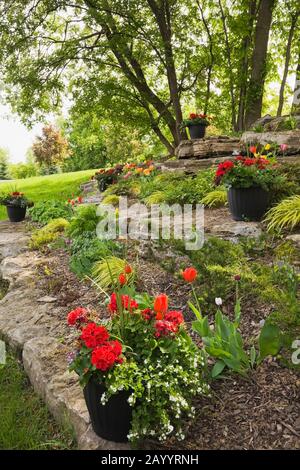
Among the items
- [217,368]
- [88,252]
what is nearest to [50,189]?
[88,252]

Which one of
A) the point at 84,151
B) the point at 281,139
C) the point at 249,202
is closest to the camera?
the point at 249,202

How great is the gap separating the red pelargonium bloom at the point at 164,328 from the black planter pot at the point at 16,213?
6.87 m

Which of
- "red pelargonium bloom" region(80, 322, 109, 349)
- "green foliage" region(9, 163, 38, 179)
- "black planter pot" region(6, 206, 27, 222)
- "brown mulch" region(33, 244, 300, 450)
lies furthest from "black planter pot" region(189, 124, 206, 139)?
"green foliage" region(9, 163, 38, 179)

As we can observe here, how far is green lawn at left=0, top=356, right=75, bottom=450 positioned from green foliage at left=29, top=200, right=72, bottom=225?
491cm

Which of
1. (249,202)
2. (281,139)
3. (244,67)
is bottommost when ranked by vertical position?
(249,202)

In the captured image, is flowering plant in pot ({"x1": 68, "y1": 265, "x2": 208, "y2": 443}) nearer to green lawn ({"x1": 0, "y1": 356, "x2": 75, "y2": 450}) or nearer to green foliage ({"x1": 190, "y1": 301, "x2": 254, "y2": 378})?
green foliage ({"x1": 190, "y1": 301, "x2": 254, "y2": 378})

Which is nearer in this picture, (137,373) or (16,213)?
(137,373)

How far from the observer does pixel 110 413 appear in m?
2.10

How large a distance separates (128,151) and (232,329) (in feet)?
71.0

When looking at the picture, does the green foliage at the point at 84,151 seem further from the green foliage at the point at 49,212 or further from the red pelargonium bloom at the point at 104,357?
the red pelargonium bloom at the point at 104,357

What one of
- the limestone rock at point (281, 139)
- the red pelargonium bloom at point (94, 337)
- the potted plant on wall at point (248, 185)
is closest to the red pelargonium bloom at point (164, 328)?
the red pelargonium bloom at point (94, 337)

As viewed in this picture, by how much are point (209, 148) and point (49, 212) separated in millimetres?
3383

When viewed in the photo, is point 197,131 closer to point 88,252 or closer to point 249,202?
point 249,202
